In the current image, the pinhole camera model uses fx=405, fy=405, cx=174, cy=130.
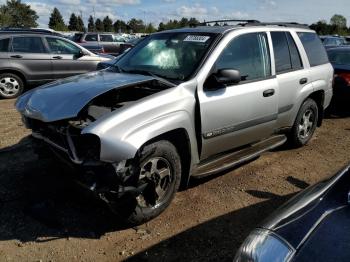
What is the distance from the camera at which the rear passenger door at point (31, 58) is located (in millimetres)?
10215

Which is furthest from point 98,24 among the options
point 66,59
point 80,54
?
point 66,59

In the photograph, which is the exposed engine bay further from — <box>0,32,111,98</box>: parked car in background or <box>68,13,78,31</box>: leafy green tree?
<box>68,13,78,31</box>: leafy green tree

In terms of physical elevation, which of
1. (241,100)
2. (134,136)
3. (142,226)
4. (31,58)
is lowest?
(142,226)

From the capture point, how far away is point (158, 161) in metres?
3.95

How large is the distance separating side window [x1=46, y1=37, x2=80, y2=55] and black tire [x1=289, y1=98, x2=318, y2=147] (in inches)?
278

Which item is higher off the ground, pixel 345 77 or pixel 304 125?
pixel 345 77

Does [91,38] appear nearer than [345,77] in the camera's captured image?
No

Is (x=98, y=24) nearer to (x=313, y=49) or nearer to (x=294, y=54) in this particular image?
(x=313, y=49)

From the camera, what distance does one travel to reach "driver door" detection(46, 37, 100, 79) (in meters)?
10.8

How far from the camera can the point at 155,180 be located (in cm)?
394

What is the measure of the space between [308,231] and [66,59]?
9.71 meters

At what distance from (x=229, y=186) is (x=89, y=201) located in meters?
1.67

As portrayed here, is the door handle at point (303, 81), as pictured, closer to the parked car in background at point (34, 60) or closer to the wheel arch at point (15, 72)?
the parked car in background at point (34, 60)

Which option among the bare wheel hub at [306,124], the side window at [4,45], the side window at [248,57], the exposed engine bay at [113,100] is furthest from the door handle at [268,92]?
the side window at [4,45]
